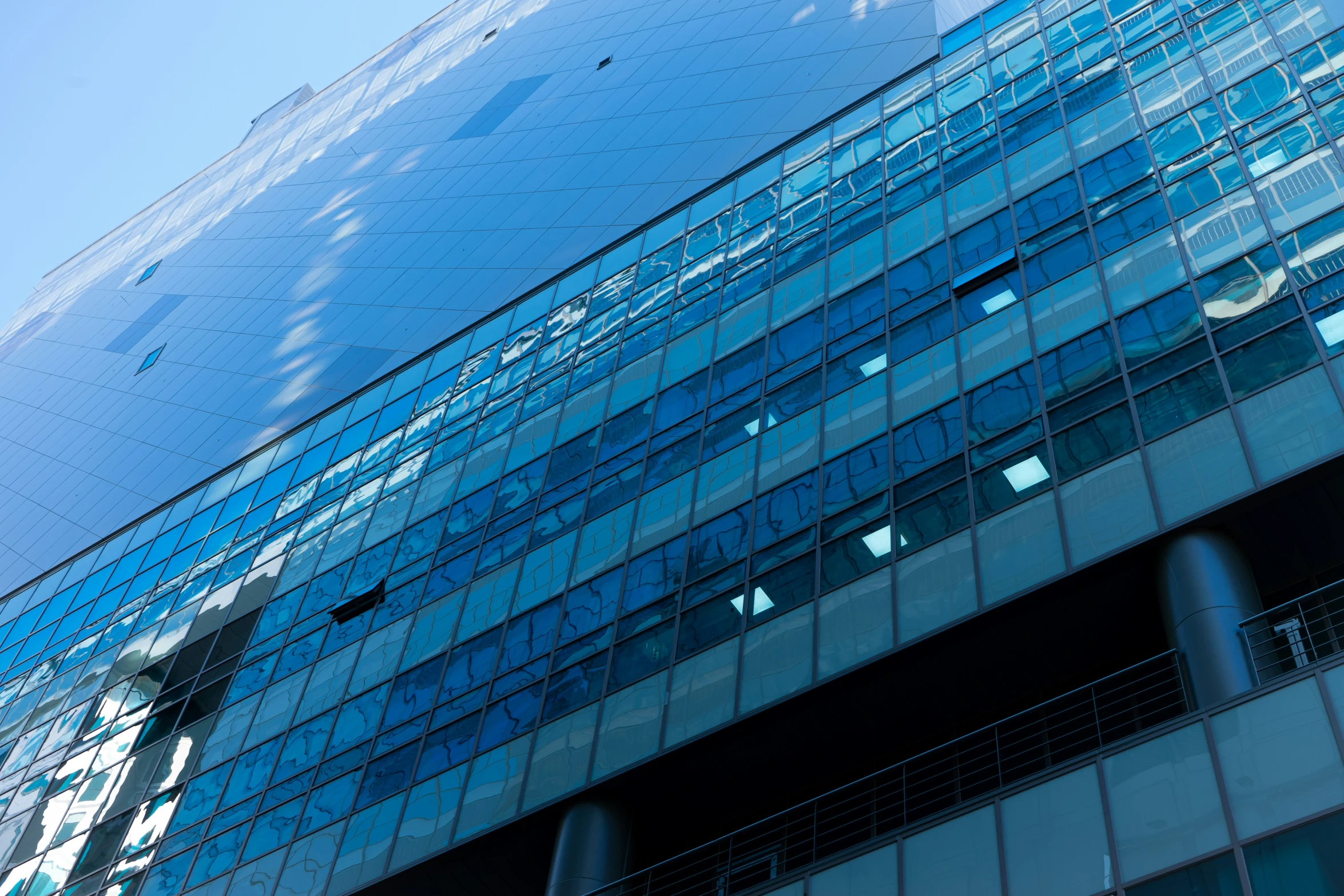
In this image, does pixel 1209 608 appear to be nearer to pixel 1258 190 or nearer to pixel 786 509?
pixel 786 509

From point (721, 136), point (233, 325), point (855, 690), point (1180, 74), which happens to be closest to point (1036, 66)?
point (1180, 74)

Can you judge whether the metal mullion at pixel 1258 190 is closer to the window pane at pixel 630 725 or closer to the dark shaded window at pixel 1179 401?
the dark shaded window at pixel 1179 401

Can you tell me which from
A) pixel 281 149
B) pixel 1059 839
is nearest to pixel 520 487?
pixel 1059 839

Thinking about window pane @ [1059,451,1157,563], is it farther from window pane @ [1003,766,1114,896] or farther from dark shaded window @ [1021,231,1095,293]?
dark shaded window @ [1021,231,1095,293]

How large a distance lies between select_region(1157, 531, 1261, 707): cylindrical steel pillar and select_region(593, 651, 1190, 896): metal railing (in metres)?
0.41

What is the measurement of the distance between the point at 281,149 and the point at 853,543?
238 ft

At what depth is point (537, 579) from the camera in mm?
25719

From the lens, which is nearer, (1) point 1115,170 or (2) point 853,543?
(2) point 853,543

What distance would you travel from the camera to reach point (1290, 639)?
15.8 metres

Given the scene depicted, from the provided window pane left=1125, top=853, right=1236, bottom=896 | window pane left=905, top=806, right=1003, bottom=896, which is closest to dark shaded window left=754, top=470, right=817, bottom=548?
window pane left=905, top=806, right=1003, bottom=896

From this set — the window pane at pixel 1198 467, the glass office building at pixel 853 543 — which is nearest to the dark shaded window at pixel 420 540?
the glass office building at pixel 853 543

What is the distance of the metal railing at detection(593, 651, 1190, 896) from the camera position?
1666cm

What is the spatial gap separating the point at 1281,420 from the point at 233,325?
166 feet

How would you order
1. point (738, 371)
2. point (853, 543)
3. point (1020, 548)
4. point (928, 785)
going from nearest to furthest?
1. point (1020, 548)
2. point (928, 785)
3. point (853, 543)
4. point (738, 371)
